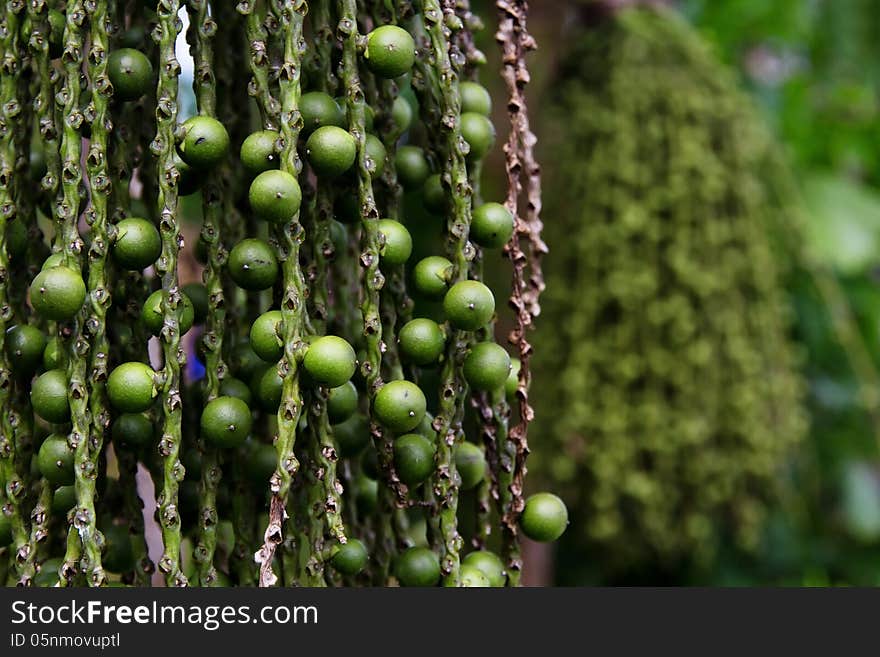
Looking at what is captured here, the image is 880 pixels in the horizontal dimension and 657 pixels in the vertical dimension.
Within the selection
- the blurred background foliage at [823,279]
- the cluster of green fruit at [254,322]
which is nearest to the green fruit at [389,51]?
the cluster of green fruit at [254,322]

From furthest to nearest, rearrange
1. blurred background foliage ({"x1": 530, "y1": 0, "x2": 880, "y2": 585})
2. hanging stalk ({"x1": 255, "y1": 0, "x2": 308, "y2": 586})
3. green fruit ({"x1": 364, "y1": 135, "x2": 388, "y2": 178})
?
blurred background foliage ({"x1": 530, "y1": 0, "x2": 880, "y2": 585})
green fruit ({"x1": 364, "y1": 135, "x2": 388, "y2": 178})
hanging stalk ({"x1": 255, "y1": 0, "x2": 308, "y2": 586})

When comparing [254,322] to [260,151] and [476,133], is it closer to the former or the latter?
[260,151]

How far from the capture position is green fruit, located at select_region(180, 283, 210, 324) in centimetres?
77

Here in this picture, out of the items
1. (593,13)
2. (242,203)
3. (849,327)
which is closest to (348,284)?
(242,203)

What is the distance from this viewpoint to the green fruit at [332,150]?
698 mm

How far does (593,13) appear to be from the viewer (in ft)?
6.47

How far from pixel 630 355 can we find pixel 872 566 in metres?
1.41

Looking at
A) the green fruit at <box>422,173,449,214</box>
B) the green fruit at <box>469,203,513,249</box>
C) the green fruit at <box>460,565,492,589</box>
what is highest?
the green fruit at <box>422,173,449,214</box>

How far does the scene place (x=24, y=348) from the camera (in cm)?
73

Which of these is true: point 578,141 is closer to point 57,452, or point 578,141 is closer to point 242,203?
point 242,203

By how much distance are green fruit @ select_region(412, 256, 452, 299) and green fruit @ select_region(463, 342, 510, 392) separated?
2.0 inches

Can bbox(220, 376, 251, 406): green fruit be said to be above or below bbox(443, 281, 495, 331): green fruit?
below

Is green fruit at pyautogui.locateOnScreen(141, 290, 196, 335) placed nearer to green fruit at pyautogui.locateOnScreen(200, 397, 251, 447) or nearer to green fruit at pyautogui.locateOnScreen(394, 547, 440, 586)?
green fruit at pyautogui.locateOnScreen(200, 397, 251, 447)

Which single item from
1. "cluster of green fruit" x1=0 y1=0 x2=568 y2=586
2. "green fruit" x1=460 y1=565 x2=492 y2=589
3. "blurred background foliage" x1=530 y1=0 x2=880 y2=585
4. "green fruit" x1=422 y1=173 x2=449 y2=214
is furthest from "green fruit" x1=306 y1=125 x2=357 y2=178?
"blurred background foliage" x1=530 y1=0 x2=880 y2=585
